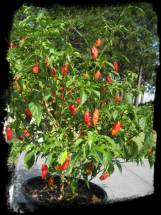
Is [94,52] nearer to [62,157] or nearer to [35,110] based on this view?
[35,110]

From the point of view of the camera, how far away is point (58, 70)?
2.98 m

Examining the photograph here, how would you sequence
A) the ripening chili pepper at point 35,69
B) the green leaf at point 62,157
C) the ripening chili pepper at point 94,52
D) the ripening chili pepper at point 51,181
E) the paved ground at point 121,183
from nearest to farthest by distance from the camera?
the green leaf at point 62,157 < the ripening chili pepper at point 35,69 < the ripening chili pepper at point 94,52 < the ripening chili pepper at point 51,181 < the paved ground at point 121,183

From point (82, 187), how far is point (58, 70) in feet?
3.98

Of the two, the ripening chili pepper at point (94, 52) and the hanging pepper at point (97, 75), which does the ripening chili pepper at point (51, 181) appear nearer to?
the hanging pepper at point (97, 75)

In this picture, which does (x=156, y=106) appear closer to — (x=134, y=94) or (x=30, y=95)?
(x=30, y=95)

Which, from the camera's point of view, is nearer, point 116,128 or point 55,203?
point 116,128

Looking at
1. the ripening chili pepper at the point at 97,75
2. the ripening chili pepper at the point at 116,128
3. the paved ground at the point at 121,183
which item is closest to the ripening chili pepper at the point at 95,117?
the ripening chili pepper at the point at 116,128

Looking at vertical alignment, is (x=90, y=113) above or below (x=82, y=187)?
above

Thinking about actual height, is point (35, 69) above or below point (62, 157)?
above

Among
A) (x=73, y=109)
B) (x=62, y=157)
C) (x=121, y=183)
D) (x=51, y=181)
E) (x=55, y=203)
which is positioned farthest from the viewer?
(x=121, y=183)

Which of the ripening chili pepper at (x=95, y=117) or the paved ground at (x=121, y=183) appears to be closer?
the ripening chili pepper at (x=95, y=117)

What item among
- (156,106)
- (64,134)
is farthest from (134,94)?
(156,106)

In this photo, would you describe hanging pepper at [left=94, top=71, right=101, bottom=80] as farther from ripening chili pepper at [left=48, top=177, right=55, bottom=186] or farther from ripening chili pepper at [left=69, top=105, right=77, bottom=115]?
ripening chili pepper at [left=48, top=177, right=55, bottom=186]

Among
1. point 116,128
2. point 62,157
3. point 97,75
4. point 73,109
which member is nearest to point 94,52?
point 97,75
